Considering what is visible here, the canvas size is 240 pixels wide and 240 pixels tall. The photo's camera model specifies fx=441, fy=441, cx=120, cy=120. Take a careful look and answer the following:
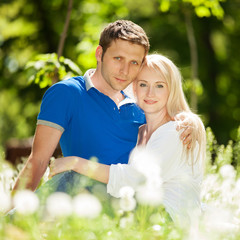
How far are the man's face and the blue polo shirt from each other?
0.48 feet

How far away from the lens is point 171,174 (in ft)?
9.98

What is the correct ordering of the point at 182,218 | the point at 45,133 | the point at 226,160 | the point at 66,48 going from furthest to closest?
the point at 66,48 < the point at 226,160 < the point at 45,133 < the point at 182,218

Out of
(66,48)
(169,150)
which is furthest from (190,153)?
(66,48)

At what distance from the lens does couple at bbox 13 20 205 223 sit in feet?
9.90

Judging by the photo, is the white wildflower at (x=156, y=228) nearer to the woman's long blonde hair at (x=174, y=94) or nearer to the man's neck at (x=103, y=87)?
the woman's long blonde hair at (x=174, y=94)

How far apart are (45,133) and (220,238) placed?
1.45m

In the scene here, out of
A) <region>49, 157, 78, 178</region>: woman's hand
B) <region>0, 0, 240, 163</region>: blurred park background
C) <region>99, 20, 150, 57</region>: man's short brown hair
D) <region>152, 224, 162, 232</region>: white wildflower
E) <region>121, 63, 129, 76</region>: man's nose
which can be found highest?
<region>0, 0, 240, 163</region>: blurred park background

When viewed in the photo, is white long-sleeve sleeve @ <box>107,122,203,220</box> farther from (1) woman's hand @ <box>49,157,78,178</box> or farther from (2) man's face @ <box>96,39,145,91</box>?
(2) man's face @ <box>96,39,145,91</box>


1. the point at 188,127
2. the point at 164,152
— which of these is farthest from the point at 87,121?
the point at 188,127

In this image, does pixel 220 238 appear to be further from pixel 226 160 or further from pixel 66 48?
pixel 66 48

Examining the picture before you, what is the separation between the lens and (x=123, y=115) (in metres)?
3.48

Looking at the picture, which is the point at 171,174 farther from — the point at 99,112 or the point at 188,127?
the point at 99,112

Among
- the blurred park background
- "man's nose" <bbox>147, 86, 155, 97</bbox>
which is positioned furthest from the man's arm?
the blurred park background

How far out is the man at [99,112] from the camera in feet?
10.1
